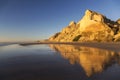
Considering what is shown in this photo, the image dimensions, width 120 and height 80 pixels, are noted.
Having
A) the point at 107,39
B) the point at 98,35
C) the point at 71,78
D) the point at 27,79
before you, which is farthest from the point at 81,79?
the point at 98,35

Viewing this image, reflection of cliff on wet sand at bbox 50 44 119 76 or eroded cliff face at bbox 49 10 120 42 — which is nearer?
reflection of cliff on wet sand at bbox 50 44 119 76

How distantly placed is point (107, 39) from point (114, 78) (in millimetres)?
89070

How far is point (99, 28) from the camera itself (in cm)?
10975

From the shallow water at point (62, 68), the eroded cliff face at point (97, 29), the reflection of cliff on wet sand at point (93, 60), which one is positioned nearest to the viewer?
the shallow water at point (62, 68)

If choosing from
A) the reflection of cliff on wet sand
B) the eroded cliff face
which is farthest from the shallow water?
the eroded cliff face

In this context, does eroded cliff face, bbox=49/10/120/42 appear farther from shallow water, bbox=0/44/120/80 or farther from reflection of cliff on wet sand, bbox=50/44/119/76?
shallow water, bbox=0/44/120/80

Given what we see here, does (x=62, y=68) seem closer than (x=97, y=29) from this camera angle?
Yes

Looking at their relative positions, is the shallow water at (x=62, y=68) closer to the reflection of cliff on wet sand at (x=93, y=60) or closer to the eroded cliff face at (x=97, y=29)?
the reflection of cliff on wet sand at (x=93, y=60)

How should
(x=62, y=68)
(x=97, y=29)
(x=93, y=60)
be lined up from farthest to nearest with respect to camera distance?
1. (x=97, y=29)
2. (x=93, y=60)
3. (x=62, y=68)

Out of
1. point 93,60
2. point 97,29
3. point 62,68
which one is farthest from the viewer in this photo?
point 97,29

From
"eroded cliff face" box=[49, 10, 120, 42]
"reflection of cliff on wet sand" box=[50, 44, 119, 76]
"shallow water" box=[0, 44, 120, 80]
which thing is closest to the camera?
"shallow water" box=[0, 44, 120, 80]

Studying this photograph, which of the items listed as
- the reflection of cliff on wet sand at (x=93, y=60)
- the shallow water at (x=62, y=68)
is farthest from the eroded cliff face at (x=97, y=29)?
the shallow water at (x=62, y=68)

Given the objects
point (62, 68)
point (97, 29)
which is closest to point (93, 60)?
point (62, 68)

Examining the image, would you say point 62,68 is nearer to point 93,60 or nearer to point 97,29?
point 93,60
